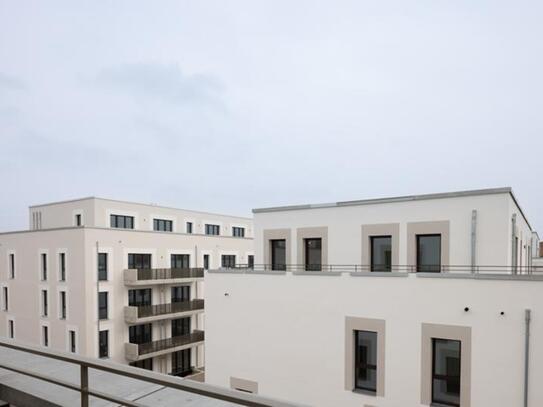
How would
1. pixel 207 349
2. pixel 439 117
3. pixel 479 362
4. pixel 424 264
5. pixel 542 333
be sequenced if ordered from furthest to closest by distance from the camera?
pixel 439 117
pixel 207 349
pixel 424 264
pixel 479 362
pixel 542 333

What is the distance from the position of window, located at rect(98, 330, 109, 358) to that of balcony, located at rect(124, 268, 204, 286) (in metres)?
3.06

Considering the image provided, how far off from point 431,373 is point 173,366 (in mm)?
20006

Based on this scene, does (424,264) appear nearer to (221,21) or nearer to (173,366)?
(221,21)

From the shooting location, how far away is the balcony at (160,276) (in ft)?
69.2

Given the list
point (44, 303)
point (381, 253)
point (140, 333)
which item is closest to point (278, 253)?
point (381, 253)

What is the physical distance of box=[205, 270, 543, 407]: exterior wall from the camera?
7.71 metres

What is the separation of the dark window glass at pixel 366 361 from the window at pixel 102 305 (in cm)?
1645

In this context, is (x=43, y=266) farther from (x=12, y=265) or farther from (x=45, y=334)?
(x=45, y=334)

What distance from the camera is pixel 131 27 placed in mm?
10977

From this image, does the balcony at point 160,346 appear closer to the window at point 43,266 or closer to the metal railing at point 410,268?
the window at point 43,266

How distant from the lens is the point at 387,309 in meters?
9.07

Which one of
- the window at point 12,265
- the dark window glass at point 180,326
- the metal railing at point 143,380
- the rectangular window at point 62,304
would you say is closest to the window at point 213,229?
the dark window glass at point 180,326

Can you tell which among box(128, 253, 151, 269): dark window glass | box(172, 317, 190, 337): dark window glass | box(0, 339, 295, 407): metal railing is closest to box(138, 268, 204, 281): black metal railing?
box(128, 253, 151, 269): dark window glass

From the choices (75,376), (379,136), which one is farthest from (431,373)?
(379,136)
